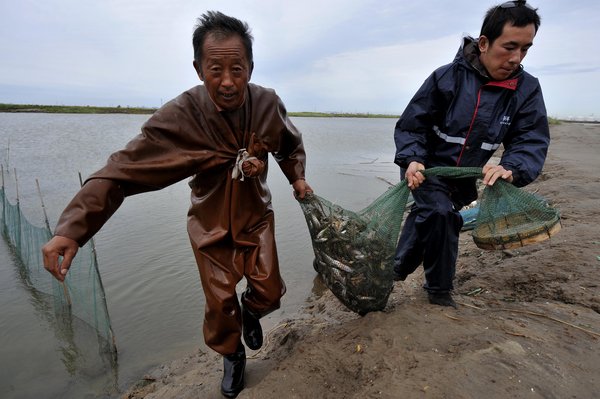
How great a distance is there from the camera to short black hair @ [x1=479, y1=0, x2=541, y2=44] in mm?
2498

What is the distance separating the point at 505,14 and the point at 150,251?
599 cm

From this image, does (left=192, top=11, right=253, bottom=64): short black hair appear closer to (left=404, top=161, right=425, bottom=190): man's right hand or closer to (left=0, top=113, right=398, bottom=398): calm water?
(left=404, top=161, right=425, bottom=190): man's right hand

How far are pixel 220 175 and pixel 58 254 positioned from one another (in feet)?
3.27

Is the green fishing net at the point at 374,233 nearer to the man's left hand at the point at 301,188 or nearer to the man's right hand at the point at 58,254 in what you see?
the man's left hand at the point at 301,188

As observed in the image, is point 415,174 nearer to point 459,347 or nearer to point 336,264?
point 336,264

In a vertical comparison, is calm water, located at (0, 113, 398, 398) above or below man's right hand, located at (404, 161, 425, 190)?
below

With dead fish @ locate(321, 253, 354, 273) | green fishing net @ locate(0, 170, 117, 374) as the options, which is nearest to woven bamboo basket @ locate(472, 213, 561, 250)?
dead fish @ locate(321, 253, 354, 273)

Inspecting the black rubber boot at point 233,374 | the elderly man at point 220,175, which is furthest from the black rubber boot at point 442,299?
the black rubber boot at point 233,374

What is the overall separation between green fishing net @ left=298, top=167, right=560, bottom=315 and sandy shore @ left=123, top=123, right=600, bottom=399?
235 mm

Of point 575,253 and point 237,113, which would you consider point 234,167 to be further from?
point 575,253

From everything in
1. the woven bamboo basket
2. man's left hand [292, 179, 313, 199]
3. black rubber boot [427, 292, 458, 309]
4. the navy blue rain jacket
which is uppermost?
the navy blue rain jacket

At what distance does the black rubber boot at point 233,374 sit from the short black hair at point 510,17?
2695 mm

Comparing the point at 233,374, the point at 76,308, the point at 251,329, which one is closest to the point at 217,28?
the point at 251,329

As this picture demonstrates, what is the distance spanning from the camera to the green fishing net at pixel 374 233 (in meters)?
2.77
